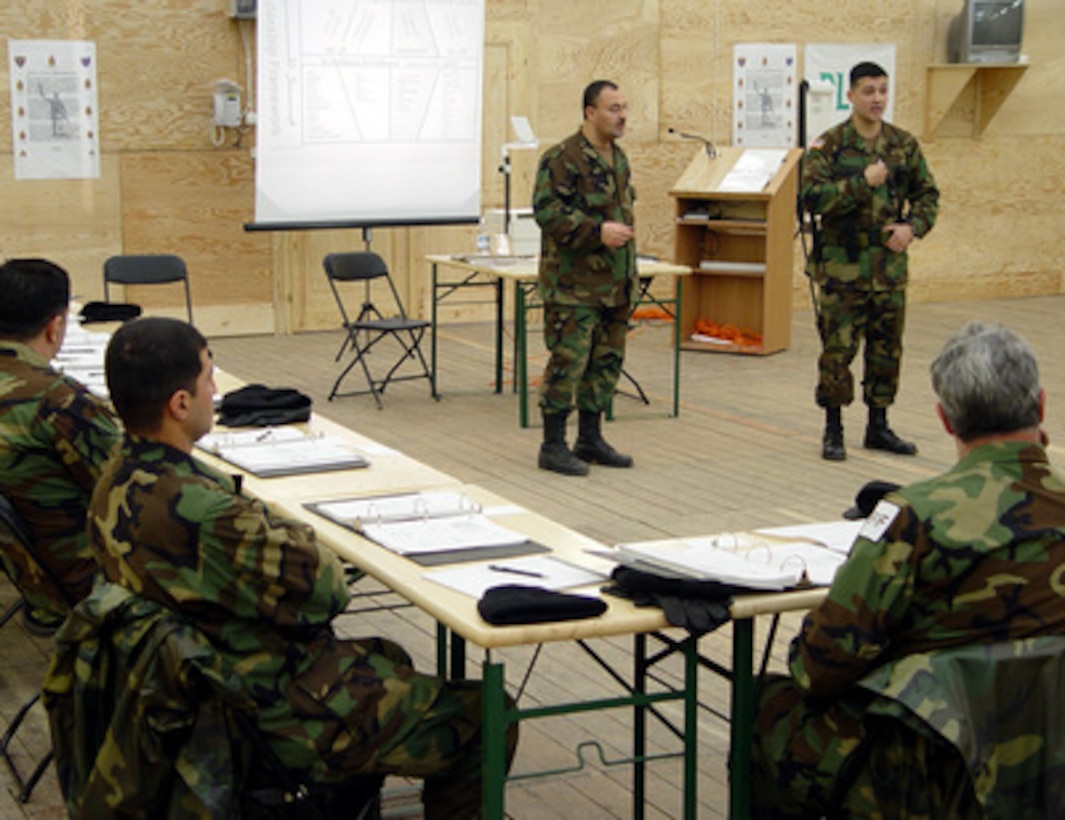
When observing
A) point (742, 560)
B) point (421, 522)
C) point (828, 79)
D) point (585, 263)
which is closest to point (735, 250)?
point (828, 79)

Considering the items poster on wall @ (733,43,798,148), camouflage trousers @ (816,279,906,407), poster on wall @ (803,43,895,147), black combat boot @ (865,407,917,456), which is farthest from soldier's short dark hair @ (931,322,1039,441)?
poster on wall @ (803,43,895,147)

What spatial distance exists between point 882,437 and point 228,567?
5477 mm

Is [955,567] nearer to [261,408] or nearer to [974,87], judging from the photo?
[261,408]

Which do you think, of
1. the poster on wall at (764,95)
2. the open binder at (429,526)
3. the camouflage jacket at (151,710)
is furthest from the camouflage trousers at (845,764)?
the poster on wall at (764,95)

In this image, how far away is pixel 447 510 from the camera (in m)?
3.77

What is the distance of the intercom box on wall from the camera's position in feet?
35.3

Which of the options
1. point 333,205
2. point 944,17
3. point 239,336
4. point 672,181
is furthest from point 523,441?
point 944,17

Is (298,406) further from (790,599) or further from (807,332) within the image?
(807,332)

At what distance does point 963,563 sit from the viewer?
264cm

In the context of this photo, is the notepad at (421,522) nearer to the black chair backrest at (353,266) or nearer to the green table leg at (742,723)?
the green table leg at (742,723)

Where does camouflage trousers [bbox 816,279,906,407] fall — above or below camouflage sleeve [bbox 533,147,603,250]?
below

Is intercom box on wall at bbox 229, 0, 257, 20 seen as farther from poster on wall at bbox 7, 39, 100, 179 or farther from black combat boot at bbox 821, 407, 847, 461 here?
black combat boot at bbox 821, 407, 847, 461

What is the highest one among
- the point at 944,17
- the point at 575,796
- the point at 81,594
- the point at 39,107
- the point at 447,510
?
the point at 944,17

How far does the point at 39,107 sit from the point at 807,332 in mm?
5507
